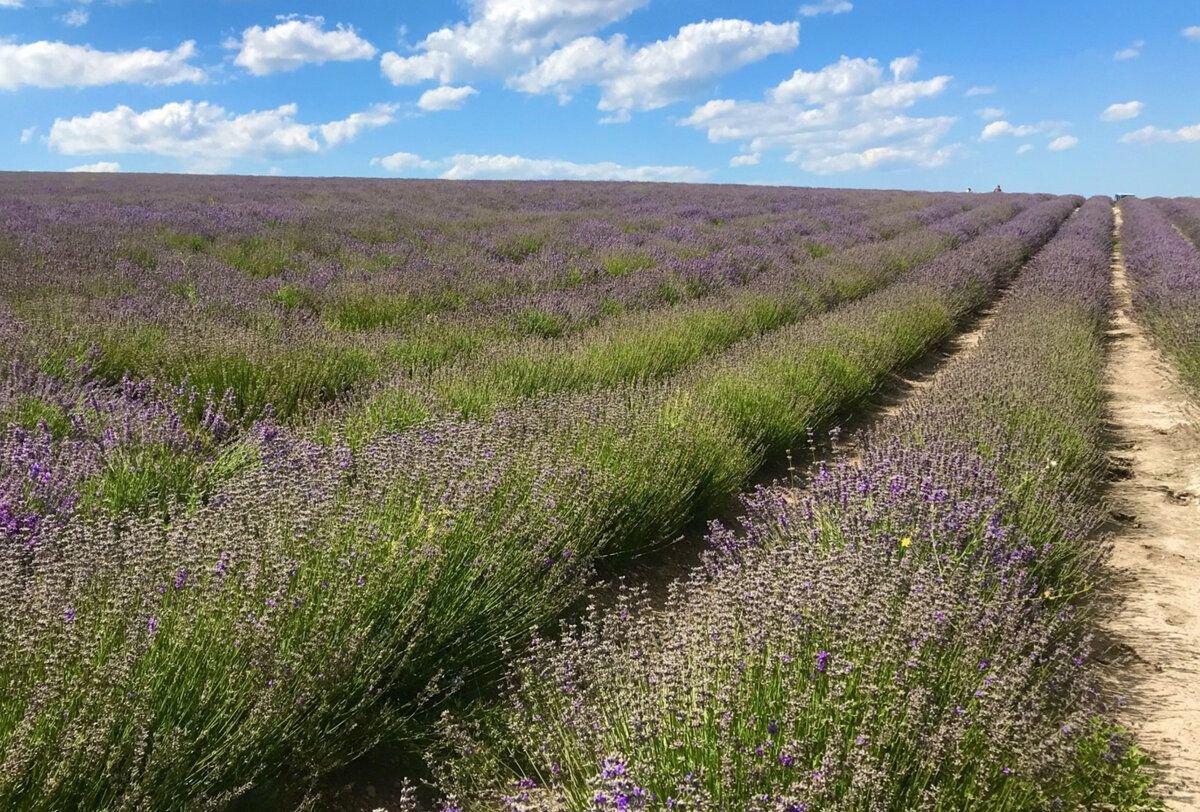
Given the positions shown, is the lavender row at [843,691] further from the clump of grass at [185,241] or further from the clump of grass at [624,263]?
the clump of grass at [185,241]

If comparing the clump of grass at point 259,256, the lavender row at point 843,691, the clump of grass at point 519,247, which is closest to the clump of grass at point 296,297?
the clump of grass at point 259,256

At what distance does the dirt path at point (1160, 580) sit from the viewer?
243 cm

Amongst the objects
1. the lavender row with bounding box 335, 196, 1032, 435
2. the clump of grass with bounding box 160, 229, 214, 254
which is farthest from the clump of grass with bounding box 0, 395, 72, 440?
the clump of grass with bounding box 160, 229, 214, 254

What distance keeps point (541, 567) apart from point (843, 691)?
1.23m

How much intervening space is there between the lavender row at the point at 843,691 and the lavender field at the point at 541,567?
0.01 metres

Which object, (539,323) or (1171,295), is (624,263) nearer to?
(539,323)

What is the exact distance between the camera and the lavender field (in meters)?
1.75

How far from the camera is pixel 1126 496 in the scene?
441cm

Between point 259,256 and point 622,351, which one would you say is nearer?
point 622,351

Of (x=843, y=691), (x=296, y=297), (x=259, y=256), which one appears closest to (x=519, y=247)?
(x=259, y=256)

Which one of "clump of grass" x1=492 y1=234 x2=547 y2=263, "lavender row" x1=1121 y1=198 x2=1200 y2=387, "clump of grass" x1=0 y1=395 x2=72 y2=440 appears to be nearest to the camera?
"clump of grass" x1=0 y1=395 x2=72 y2=440

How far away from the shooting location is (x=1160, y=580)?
3418 mm

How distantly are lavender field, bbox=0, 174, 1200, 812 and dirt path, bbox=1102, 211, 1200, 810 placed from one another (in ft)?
0.35

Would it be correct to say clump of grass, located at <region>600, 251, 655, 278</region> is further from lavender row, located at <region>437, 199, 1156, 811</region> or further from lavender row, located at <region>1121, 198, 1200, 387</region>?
lavender row, located at <region>437, 199, 1156, 811</region>
